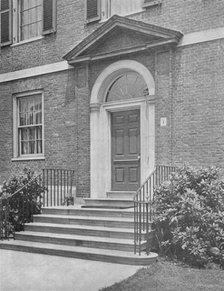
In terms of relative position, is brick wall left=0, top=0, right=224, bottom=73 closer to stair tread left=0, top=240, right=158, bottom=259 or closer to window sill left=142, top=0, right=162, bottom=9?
window sill left=142, top=0, right=162, bottom=9

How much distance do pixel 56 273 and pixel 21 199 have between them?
3.25 metres

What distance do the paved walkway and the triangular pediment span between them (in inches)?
203

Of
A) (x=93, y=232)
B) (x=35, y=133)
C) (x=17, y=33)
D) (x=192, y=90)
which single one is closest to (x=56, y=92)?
(x=35, y=133)

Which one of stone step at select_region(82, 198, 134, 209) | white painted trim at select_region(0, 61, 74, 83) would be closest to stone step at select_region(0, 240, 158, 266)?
stone step at select_region(82, 198, 134, 209)

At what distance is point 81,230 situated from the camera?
348 inches

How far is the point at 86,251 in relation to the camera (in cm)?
789

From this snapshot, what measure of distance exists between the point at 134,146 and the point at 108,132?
872 millimetres

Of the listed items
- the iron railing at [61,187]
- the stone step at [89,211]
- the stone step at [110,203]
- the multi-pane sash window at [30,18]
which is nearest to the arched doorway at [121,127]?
the iron railing at [61,187]

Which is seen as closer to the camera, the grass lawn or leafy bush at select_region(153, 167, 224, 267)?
the grass lawn

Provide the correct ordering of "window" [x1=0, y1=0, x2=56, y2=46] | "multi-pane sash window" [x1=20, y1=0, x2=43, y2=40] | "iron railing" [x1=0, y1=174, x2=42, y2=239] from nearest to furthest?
"iron railing" [x1=0, y1=174, x2=42, y2=239] → "window" [x1=0, y1=0, x2=56, y2=46] → "multi-pane sash window" [x1=20, y1=0, x2=43, y2=40]

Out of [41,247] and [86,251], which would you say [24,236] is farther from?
[86,251]

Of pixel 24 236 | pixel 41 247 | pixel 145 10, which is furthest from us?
pixel 145 10

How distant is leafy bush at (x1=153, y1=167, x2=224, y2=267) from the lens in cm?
734

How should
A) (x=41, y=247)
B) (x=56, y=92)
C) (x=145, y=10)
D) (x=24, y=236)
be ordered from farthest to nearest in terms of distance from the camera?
(x=56, y=92), (x=145, y=10), (x=24, y=236), (x=41, y=247)
